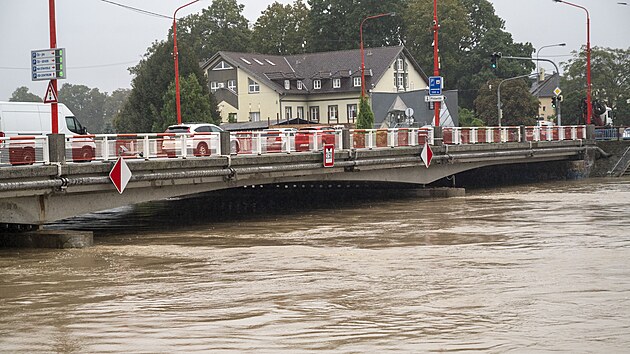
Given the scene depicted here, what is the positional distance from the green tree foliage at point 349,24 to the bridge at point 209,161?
58.9 m

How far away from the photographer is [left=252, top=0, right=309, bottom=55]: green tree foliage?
111 meters

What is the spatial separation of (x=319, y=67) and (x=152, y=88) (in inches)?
768

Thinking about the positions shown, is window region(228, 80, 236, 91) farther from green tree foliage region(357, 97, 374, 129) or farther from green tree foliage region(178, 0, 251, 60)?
green tree foliage region(357, 97, 374, 129)

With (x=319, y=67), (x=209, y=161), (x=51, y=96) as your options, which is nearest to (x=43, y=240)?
(x=51, y=96)

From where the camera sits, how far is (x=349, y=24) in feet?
341

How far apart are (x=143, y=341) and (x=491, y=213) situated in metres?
21.7

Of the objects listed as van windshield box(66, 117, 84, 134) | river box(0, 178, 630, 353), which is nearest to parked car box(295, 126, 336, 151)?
river box(0, 178, 630, 353)

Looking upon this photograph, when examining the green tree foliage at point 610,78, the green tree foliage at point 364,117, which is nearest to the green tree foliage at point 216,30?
the green tree foliage at point 610,78

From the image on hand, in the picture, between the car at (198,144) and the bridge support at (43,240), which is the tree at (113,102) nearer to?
the car at (198,144)

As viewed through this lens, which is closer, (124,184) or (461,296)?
(461,296)

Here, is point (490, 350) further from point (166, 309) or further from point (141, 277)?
point (141, 277)

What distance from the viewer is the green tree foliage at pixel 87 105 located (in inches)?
7087

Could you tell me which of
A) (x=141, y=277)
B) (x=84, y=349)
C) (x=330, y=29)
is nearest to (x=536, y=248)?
(x=141, y=277)

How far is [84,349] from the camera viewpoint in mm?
12719
